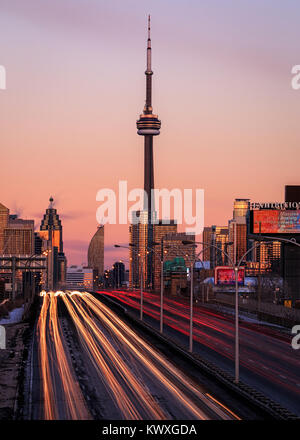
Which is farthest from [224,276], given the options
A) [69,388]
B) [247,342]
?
[69,388]

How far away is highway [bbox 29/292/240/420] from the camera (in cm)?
4406

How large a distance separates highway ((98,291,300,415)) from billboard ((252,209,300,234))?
138 ft

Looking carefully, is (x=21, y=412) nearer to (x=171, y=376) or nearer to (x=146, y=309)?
(x=171, y=376)

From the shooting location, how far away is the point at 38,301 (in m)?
154

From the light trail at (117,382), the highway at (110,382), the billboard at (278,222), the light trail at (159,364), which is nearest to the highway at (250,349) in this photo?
the light trail at (159,364)

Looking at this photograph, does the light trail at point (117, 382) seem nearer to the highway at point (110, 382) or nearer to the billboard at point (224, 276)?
the highway at point (110, 382)

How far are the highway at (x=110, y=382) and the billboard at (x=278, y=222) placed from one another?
7401 centimetres

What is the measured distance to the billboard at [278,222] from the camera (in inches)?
6319

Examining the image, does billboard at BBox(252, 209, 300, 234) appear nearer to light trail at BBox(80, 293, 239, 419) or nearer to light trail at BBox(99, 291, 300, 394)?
light trail at BBox(99, 291, 300, 394)

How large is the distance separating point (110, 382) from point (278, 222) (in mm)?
A: 110537

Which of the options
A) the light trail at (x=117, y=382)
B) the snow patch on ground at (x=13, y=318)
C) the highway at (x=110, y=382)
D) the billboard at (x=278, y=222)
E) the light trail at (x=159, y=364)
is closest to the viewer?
the highway at (x=110, y=382)

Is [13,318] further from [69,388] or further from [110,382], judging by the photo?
[69,388]
